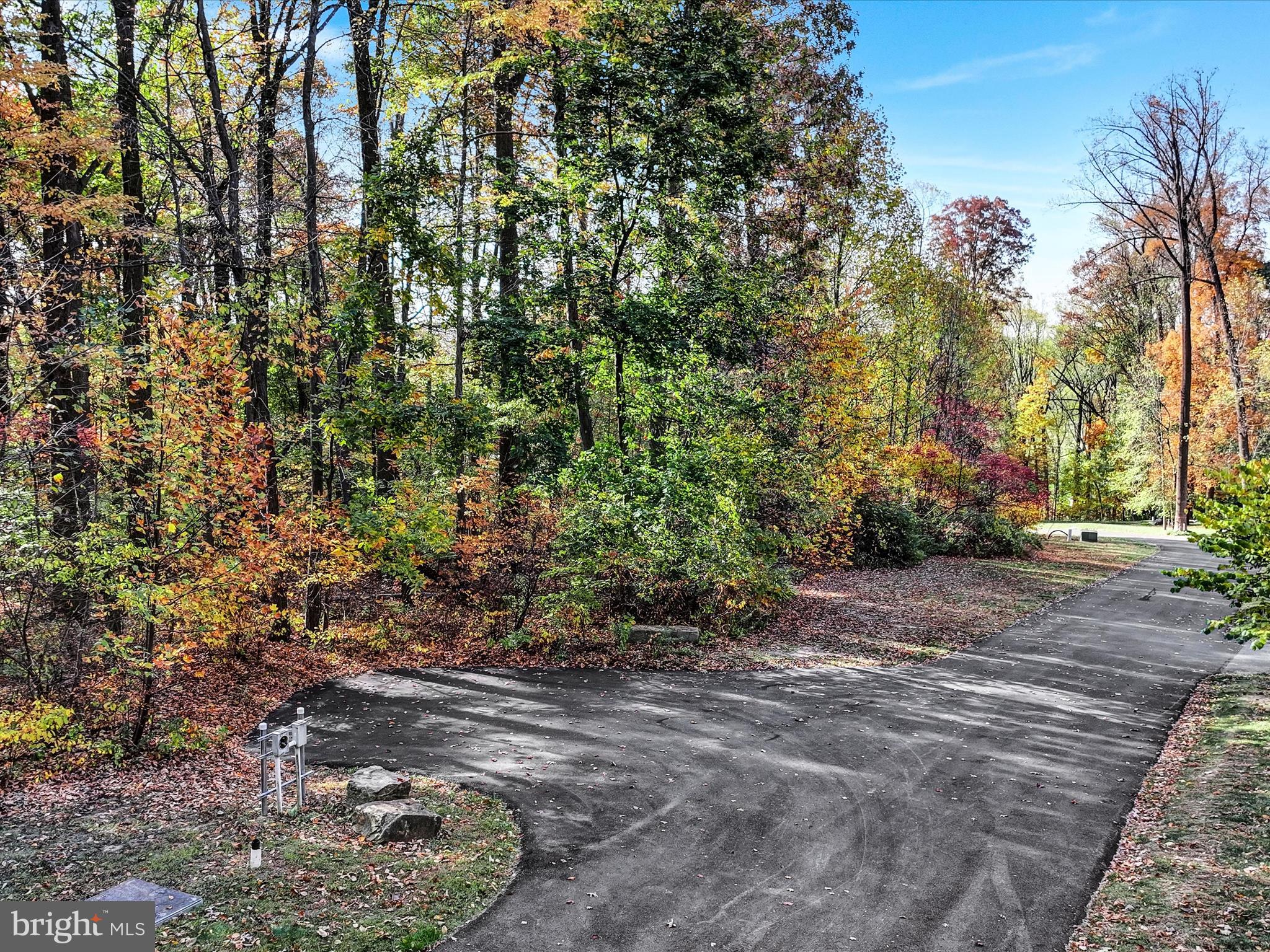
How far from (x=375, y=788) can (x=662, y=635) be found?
24.0ft

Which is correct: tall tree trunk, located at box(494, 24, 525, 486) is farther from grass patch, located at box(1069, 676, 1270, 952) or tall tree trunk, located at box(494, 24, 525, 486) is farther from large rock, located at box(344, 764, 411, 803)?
grass patch, located at box(1069, 676, 1270, 952)

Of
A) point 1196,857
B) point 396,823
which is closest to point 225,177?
point 396,823

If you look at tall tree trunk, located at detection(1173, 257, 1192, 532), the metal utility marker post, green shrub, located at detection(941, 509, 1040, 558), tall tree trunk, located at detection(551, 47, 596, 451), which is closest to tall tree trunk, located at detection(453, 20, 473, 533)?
tall tree trunk, located at detection(551, 47, 596, 451)

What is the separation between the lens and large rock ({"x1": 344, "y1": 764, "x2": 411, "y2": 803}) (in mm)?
7457

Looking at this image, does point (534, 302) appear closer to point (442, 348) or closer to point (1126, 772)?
point (442, 348)

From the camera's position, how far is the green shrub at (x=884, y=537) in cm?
2402

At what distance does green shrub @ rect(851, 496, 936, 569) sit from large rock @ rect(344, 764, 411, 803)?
18.4 meters

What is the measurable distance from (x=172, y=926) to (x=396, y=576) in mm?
8549

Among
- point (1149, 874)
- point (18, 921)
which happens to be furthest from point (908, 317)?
point (18, 921)

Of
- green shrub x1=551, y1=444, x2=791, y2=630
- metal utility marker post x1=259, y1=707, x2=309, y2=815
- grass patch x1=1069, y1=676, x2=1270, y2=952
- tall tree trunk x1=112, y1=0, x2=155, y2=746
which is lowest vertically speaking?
grass patch x1=1069, y1=676, x2=1270, y2=952

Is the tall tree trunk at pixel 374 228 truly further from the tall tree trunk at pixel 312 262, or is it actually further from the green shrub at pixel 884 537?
the green shrub at pixel 884 537

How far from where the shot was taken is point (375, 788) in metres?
7.50

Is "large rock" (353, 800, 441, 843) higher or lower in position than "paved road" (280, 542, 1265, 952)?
higher

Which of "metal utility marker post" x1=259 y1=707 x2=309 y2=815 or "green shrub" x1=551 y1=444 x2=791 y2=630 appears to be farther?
"green shrub" x1=551 y1=444 x2=791 y2=630
